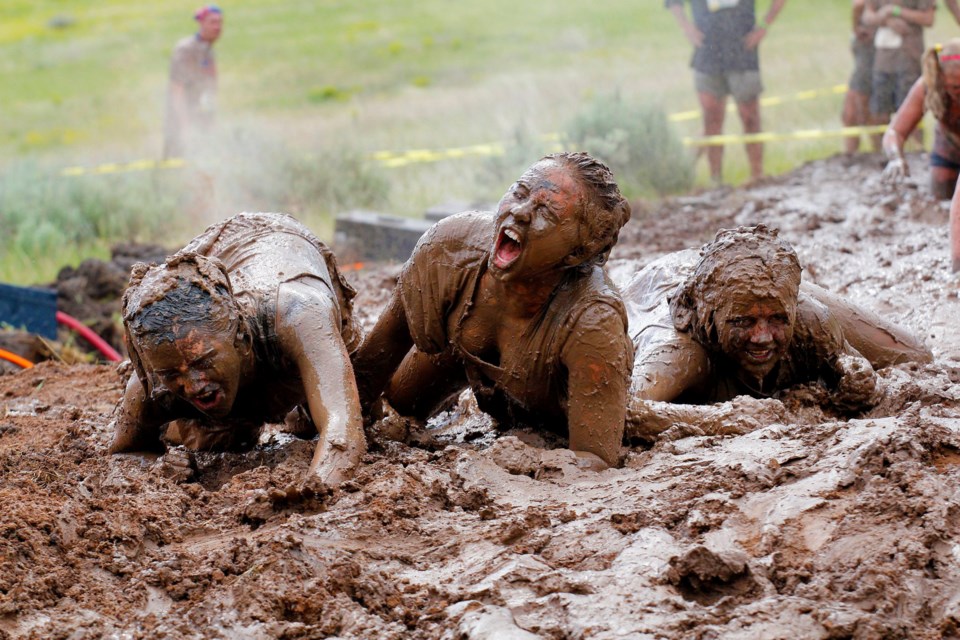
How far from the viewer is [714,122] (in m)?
12.4

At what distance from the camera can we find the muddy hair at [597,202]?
4.09 meters

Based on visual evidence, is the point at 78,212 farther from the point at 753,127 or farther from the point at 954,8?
the point at 954,8

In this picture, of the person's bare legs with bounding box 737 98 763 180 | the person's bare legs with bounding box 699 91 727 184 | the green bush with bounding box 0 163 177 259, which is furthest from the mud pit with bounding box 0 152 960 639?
the person's bare legs with bounding box 699 91 727 184

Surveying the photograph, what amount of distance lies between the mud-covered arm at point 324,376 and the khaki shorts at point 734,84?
26.5ft

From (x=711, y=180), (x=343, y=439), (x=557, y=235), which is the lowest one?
(x=711, y=180)

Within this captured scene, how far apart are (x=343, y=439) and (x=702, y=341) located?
1565 millimetres

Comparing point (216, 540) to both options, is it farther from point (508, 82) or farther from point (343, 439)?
point (508, 82)

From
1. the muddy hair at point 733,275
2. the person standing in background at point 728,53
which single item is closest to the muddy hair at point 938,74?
the muddy hair at point 733,275

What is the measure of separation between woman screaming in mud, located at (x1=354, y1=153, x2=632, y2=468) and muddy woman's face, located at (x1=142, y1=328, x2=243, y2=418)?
71cm

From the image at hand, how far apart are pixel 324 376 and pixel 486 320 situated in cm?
59

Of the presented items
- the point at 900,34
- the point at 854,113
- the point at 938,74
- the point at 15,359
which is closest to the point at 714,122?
the point at 854,113

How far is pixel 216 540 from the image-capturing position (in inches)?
146

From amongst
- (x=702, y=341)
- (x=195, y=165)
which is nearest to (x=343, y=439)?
(x=702, y=341)

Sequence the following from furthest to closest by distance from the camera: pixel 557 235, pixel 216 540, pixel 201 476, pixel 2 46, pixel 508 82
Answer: pixel 2 46
pixel 508 82
pixel 201 476
pixel 557 235
pixel 216 540
